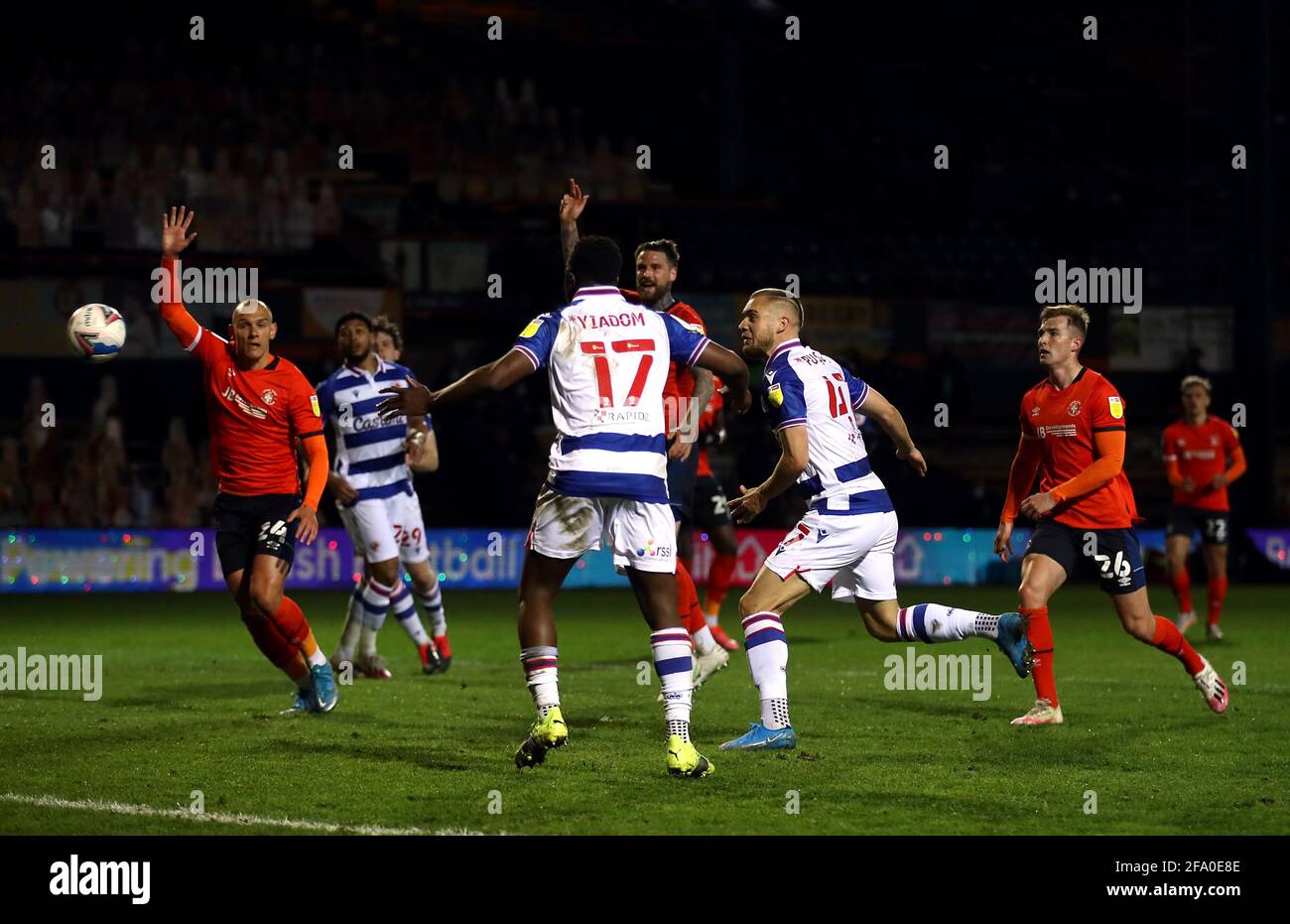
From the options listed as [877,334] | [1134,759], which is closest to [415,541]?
[1134,759]

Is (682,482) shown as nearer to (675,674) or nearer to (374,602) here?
(374,602)

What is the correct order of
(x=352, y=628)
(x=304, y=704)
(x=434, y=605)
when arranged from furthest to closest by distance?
(x=434, y=605), (x=352, y=628), (x=304, y=704)

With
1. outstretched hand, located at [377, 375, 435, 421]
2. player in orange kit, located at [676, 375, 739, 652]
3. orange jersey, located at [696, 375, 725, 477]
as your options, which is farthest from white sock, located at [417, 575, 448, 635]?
outstretched hand, located at [377, 375, 435, 421]

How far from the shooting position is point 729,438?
79.0 feet

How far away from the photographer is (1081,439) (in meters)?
8.95

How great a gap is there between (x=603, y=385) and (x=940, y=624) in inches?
91.2

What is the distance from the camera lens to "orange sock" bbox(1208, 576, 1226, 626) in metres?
14.9

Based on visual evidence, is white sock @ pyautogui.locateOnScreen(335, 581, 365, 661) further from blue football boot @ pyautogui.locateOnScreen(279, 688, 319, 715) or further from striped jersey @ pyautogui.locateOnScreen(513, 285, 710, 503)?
striped jersey @ pyautogui.locateOnScreen(513, 285, 710, 503)

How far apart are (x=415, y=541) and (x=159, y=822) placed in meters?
5.42

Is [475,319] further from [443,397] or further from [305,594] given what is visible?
[443,397]

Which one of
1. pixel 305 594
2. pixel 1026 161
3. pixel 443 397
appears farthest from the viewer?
pixel 1026 161

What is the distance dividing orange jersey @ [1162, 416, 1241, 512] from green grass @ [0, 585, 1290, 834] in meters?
Result: 2.36

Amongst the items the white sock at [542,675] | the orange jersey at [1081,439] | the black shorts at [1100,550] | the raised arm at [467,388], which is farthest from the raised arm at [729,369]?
the black shorts at [1100,550]

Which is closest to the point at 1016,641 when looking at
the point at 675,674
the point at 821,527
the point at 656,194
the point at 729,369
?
the point at 821,527
